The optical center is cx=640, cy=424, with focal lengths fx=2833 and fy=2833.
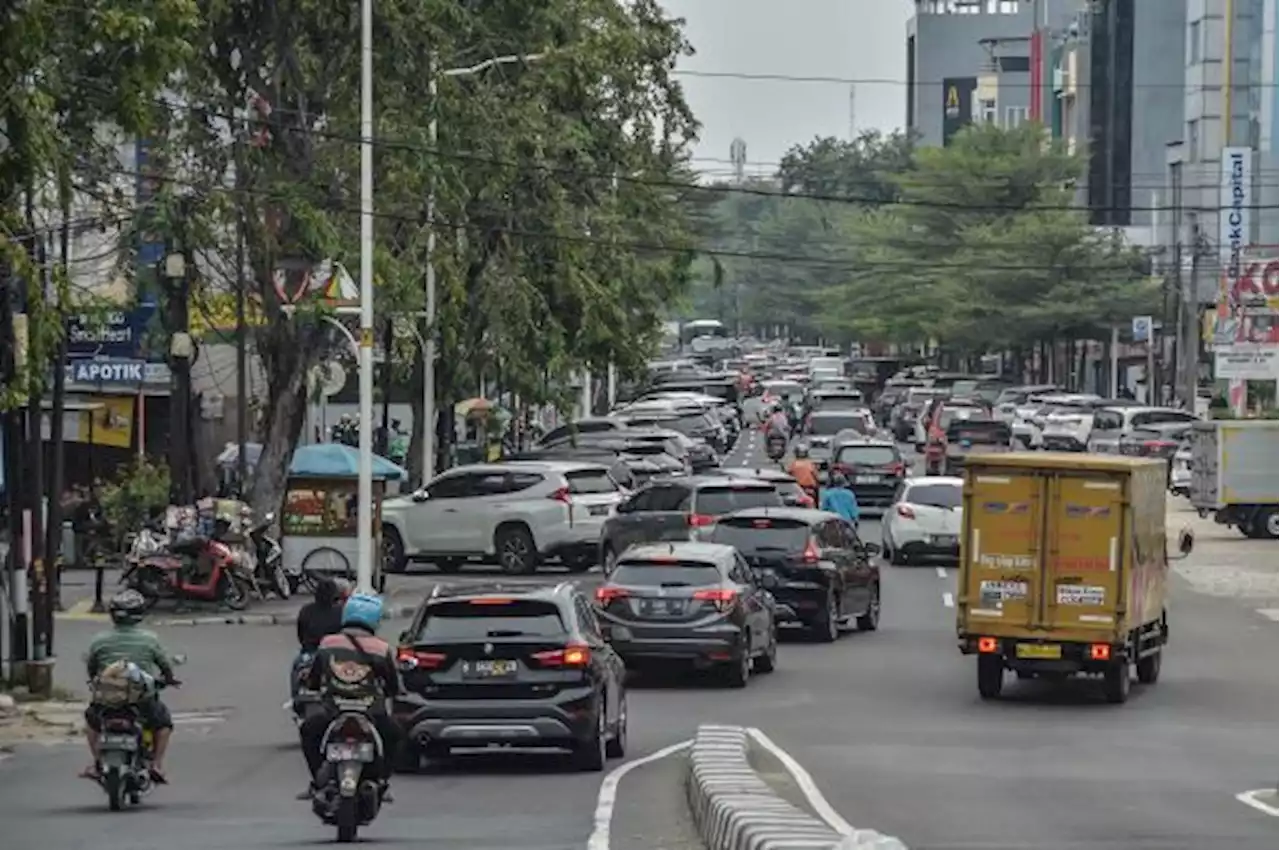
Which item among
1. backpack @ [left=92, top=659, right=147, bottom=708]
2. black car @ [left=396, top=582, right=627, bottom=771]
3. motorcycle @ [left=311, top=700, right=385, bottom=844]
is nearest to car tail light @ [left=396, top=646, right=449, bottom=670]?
black car @ [left=396, top=582, right=627, bottom=771]

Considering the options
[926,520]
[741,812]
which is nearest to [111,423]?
[926,520]

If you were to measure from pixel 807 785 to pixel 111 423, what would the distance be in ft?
104

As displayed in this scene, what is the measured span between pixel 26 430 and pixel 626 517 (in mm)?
12324

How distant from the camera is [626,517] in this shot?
41.3m

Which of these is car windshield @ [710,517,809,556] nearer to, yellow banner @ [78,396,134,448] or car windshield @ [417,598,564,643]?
car windshield @ [417,598,564,643]

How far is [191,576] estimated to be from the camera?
3859 cm

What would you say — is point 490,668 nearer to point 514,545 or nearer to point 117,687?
point 117,687

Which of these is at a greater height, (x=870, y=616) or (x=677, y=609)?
(x=677, y=609)

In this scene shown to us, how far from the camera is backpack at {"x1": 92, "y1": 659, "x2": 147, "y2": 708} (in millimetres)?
19688

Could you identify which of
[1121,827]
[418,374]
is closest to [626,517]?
[418,374]

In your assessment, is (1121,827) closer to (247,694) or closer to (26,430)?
(247,694)

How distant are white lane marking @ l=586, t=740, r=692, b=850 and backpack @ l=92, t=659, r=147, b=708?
333cm

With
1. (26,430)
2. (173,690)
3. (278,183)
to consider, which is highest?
(278,183)

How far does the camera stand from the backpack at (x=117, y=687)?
775 inches
